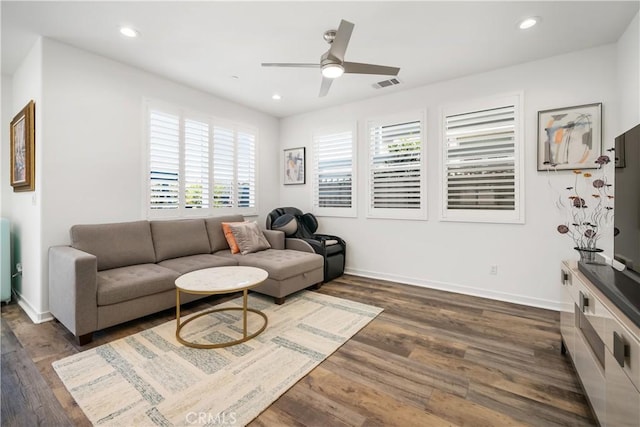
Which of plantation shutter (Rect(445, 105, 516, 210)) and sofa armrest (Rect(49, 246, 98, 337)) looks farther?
plantation shutter (Rect(445, 105, 516, 210))

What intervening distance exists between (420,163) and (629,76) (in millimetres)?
2014

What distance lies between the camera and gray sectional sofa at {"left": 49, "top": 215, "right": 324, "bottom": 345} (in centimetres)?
232

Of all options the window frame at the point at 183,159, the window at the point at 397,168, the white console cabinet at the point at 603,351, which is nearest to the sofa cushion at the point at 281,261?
the window frame at the point at 183,159

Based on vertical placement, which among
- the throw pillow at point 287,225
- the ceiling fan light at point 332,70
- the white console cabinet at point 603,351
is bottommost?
the white console cabinet at point 603,351

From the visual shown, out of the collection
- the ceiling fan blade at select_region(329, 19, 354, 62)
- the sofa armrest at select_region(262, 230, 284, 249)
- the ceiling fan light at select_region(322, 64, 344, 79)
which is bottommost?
the sofa armrest at select_region(262, 230, 284, 249)

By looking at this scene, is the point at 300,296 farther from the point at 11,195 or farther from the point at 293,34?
the point at 11,195

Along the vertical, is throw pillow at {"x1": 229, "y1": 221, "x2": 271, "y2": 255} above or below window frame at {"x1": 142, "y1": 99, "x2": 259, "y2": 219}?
below

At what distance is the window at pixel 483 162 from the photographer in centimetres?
327

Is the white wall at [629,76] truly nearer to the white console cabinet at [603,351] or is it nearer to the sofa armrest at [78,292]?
the white console cabinet at [603,351]

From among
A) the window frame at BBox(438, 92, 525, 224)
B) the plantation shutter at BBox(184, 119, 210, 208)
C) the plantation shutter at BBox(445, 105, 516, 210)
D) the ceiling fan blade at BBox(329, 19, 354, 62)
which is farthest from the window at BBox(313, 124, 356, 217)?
the ceiling fan blade at BBox(329, 19, 354, 62)

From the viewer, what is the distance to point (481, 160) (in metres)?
3.45

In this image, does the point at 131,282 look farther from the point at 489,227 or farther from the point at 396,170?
the point at 489,227

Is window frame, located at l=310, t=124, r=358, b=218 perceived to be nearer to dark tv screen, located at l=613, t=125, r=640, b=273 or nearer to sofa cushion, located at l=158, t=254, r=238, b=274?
sofa cushion, located at l=158, t=254, r=238, b=274

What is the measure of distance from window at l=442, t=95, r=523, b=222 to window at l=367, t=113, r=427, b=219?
34 centimetres
